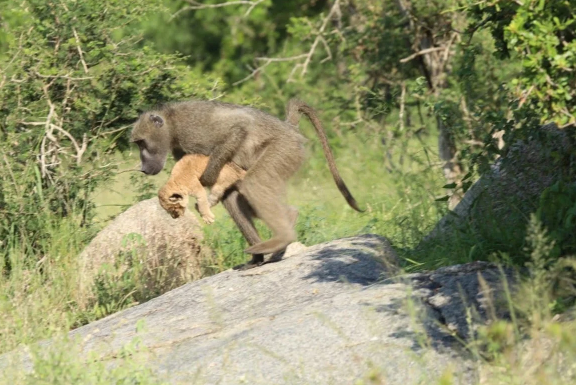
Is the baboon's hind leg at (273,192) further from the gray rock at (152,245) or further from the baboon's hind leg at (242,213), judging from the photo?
the gray rock at (152,245)

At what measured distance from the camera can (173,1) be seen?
18.6 metres

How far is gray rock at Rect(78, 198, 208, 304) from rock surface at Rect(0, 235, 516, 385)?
1.10 m

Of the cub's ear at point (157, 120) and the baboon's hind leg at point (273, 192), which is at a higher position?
the cub's ear at point (157, 120)

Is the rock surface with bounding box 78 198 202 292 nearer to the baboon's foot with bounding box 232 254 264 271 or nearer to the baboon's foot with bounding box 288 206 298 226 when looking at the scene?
the baboon's foot with bounding box 232 254 264 271

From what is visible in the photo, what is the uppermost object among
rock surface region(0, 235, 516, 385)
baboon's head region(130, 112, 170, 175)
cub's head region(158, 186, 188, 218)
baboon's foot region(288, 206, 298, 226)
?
baboon's head region(130, 112, 170, 175)

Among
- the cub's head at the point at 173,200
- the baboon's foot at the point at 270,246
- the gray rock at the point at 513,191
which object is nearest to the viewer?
the gray rock at the point at 513,191

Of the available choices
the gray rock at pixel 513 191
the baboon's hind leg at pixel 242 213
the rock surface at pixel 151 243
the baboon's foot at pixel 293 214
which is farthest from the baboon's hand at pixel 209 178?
the gray rock at pixel 513 191

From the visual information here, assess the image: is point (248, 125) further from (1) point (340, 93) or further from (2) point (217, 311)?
(1) point (340, 93)

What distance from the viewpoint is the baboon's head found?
7.98 metres

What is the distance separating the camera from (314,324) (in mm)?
5512

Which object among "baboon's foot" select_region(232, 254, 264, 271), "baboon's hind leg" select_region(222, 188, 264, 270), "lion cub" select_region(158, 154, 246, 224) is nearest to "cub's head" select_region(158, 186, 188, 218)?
"lion cub" select_region(158, 154, 246, 224)

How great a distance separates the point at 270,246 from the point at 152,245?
1371 millimetres

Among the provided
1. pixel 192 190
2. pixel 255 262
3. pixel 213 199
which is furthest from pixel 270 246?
pixel 192 190

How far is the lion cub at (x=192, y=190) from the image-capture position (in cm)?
752
